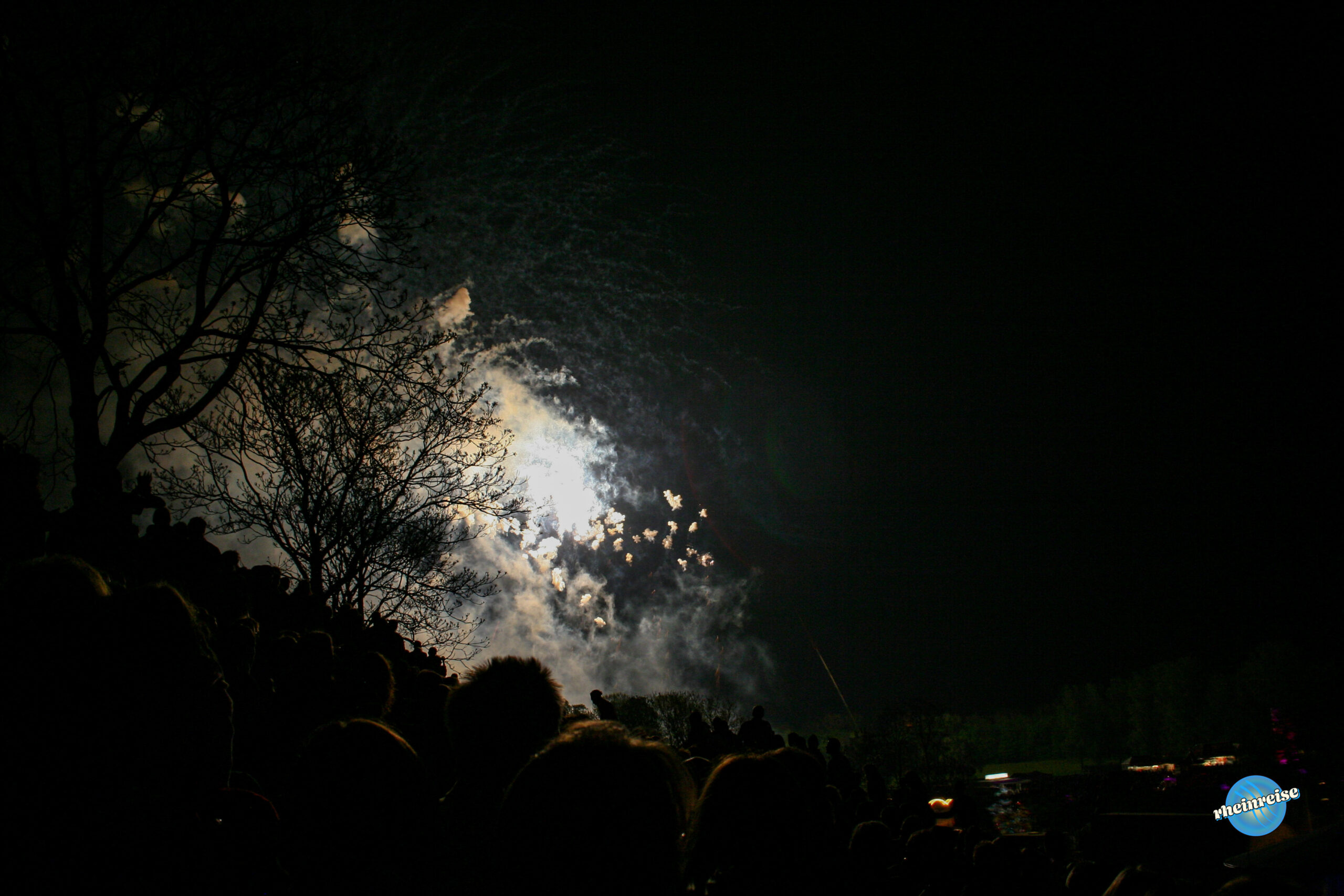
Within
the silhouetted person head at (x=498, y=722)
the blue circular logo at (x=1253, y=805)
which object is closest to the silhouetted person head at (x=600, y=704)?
the silhouetted person head at (x=498, y=722)

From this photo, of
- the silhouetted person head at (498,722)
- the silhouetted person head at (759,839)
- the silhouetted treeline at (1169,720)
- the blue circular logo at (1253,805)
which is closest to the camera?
the silhouetted person head at (759,839)

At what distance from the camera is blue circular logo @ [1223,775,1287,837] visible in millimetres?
16719

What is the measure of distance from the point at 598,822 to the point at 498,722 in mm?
1416

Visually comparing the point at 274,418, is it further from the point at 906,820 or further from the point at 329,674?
the point at 906,820

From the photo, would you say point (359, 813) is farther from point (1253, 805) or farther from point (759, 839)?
point (1253, 805)

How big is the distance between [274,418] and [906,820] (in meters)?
13.3

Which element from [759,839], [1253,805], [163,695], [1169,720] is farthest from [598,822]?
[1169,720]

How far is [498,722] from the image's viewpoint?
2.59 m

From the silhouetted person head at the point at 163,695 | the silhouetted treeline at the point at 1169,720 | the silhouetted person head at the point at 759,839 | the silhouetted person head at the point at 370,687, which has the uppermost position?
the silhouetted treeline at the point at 1169,720

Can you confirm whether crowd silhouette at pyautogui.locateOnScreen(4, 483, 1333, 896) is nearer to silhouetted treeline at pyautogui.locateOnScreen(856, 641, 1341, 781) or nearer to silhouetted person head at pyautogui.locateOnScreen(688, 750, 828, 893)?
silhouetted person head at pyautogui.locateOnScreen(688, 750, 828, 893)

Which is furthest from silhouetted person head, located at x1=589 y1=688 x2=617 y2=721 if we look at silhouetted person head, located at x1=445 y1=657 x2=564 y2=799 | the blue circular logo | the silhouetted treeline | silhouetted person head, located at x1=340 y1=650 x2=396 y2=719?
the silhouetted treeline

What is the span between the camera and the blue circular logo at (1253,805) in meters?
16.7

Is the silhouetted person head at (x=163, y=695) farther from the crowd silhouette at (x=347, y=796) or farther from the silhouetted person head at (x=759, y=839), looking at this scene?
the silhouetted person head at (x=759, y=839)

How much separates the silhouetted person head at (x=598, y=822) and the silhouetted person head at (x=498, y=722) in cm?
132
